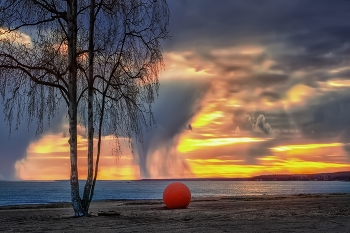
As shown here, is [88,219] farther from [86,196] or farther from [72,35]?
[72,35]

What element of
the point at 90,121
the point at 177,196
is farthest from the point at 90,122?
the point at 177,196

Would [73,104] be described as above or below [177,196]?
above

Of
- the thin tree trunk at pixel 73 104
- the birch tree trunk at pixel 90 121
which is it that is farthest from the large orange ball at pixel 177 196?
the thin tree trunk at pixel 73 104

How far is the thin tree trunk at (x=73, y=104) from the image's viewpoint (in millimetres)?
17531

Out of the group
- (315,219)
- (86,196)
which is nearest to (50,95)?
(86,196)

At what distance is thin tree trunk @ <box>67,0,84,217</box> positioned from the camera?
57.5 feet

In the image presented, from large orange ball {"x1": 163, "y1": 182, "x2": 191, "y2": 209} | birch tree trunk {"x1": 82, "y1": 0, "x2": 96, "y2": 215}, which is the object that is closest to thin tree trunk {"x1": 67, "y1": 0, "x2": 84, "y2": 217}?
birch tree trunk {"x1": 82, "y1": 0, "x2": 96, "y2": 215}

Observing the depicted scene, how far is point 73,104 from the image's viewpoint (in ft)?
58.0

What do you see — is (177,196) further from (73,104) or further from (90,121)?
(73,104)

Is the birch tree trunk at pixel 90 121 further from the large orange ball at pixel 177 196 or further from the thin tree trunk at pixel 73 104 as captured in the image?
the large orange ball at pixel 177 196

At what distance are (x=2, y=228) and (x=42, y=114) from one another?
404 cm

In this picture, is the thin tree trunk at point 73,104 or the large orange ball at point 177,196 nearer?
the thin tree trunk at point 73,104

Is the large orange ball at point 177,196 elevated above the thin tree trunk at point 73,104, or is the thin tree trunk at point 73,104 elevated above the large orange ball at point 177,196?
the thin tree trunk at point 73,104

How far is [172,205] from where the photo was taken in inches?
875
